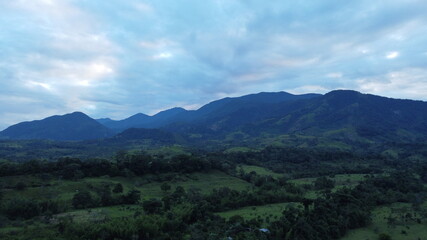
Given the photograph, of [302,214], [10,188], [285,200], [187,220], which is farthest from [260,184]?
[10,188]

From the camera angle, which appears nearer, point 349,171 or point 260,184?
point 260,184

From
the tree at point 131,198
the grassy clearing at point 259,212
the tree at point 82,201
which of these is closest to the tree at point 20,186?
the tree at point 82,201

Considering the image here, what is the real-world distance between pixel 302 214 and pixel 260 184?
39308mm

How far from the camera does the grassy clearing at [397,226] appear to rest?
160 feet

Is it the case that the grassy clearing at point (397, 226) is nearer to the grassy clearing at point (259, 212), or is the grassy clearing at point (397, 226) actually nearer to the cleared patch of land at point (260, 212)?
the cleared patch of land at point (260, 212)

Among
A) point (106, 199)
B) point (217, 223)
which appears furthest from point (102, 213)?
point (217, 223)

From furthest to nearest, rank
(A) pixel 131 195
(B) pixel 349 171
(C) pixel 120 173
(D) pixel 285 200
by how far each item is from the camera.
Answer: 1. (B) pixel 349 171
2. (C) pixel 120 173
3. (D) pixel 285 200
4. (A) pixel 131 195

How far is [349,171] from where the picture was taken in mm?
121562

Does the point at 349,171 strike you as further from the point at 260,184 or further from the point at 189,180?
the point at 189,180

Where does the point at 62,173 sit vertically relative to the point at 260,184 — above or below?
above

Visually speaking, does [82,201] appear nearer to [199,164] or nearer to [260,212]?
[260,212]

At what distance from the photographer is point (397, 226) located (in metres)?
53.1

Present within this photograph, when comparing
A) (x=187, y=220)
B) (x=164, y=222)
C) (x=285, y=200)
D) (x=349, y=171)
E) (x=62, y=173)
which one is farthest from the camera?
(x=349, y=171)

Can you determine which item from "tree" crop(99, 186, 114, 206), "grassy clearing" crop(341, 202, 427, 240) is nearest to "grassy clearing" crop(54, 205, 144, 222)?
"tree" crop(99, 186, 114, 206)
